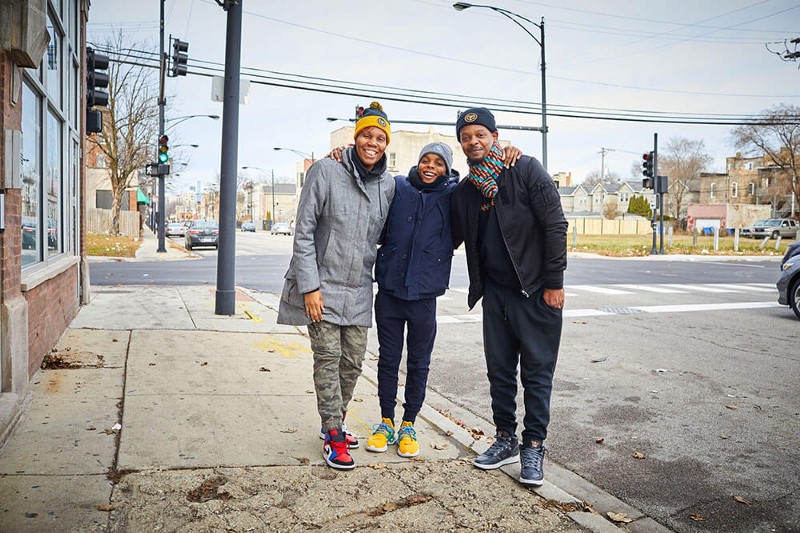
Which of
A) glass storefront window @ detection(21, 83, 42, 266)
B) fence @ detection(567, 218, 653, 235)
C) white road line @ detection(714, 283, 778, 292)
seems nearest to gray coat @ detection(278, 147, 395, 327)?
glass storefront window @ detection(21, 83, 42, 266)

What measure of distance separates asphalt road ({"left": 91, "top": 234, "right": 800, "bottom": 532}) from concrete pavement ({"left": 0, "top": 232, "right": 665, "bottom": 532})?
0.42m

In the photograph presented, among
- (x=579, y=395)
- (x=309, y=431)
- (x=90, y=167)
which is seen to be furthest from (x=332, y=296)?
(x=90, y=167)

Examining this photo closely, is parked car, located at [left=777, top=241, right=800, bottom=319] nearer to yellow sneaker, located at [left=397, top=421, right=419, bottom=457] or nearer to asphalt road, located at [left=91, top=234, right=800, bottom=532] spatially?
asphalt road, located at [left=91, top=234, right=800, bottom=532]

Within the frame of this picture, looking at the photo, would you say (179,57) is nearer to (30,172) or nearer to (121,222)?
(30,172)

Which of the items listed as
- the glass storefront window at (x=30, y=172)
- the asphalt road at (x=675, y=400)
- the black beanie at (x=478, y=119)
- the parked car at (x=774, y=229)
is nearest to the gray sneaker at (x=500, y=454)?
the asphalt road at (x=675, y=400)

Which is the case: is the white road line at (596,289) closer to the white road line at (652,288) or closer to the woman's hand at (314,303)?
the white road line at (652,288)

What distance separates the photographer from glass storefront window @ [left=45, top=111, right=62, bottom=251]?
7100 millimetres

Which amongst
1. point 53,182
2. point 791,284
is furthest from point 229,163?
point 791,284

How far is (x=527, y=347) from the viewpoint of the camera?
386 centimetres

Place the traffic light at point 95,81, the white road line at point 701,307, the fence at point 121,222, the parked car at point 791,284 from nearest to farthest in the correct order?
the parked car at point 791,284 < the traffic light at point 95,81 < the white road line at point 701,307 < the fence at point 121,222

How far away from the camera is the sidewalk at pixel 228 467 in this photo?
3133 millimetres

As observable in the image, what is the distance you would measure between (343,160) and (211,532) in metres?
2.16

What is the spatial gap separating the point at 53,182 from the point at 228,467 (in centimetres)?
518

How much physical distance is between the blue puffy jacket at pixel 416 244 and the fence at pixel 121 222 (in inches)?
1892
